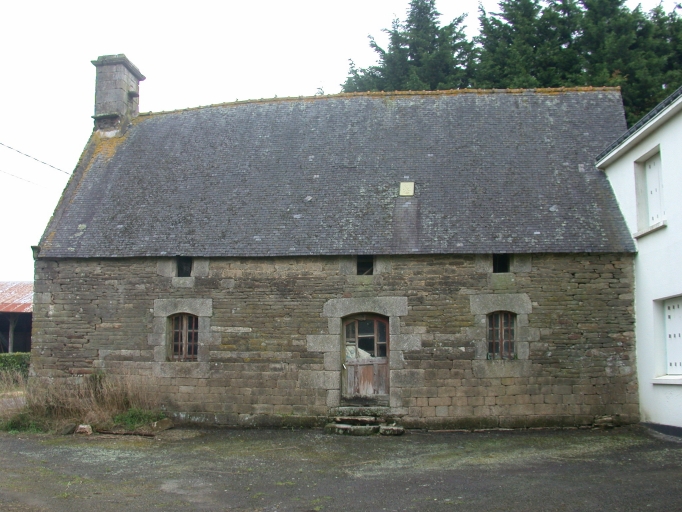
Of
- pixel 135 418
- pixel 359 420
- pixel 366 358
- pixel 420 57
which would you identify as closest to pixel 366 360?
pixel 366 358

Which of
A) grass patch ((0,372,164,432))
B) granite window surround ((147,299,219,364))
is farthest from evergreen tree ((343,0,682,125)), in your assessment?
grass patch ((0,372,164,432))

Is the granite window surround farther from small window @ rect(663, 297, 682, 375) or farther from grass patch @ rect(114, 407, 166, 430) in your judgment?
small window @ rect(663, 297, 682, 375)

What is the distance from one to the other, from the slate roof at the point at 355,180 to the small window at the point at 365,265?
0.33 meters

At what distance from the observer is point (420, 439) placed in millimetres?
10383

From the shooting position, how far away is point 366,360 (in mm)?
11789

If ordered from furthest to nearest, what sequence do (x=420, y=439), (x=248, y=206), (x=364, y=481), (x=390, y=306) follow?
(x=248, y=206)
(x=390, y=306)
(x=420, y=439)
(x=364, y=481)

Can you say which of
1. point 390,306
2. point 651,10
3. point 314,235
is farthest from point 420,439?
point 651,10

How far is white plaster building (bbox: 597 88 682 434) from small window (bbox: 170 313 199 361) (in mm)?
8055

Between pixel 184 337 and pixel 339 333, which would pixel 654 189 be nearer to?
pixel 339 333

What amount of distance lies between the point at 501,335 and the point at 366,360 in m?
2.49

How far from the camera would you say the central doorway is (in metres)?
11.7

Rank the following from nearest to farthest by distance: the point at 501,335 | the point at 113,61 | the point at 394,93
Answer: the point at 501,335 < the point at 394,93 < the point at 113,61

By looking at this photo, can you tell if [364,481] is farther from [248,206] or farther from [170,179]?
[170,179]

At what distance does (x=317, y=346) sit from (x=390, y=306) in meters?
1.52
